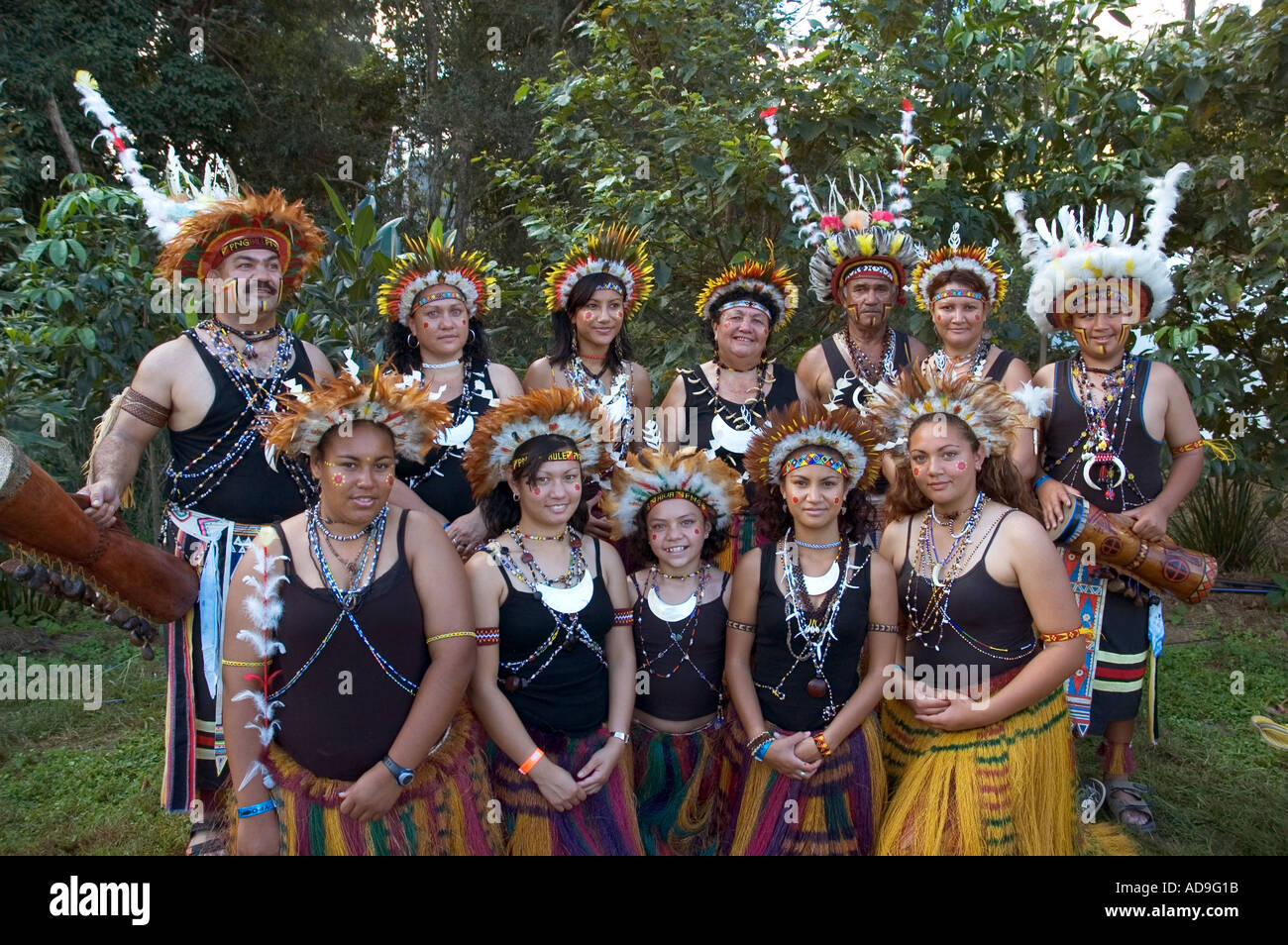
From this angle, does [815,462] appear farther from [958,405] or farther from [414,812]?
[414,812]

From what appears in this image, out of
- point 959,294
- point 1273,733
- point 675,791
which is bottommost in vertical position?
point 1273,733

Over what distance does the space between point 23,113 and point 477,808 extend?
1184 centimetres

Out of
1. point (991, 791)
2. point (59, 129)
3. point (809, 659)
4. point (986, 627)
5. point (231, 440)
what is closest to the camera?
point (991, 791)

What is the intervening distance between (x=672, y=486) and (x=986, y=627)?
1120mm

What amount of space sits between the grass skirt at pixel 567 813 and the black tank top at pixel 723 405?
4.65 feet

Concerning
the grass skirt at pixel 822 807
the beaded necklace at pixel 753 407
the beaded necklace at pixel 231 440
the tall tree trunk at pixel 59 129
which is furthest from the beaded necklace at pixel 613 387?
the tall tree trunk at pixel 59 129

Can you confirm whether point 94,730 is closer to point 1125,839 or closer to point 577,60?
point 1125,839

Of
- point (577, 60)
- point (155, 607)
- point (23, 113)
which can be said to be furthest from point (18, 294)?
point (577, 60)

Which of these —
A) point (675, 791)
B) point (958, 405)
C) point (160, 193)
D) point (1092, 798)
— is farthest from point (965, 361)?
point (160, 193)

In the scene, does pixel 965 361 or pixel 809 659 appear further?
pixel 965 361

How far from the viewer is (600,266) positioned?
454 cm

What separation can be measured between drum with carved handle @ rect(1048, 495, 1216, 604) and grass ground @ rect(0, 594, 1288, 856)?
0.90 meters

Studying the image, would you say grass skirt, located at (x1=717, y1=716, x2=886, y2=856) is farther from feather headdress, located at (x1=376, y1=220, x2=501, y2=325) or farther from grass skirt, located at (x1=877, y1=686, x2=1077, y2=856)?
feather headdress, located at (x1=376, y1=220, x2=501, y2=325)
